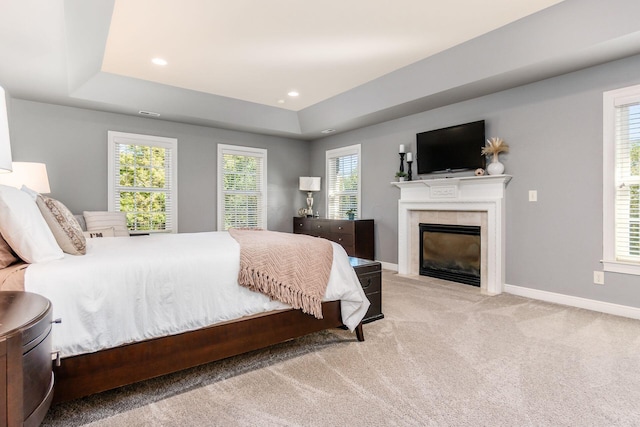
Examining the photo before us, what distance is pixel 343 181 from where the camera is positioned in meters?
6.27

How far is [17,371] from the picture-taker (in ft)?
3.16

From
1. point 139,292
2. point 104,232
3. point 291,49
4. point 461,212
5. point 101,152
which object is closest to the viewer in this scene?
point 139,292

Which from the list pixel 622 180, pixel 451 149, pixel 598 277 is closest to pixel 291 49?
pixel 451 149

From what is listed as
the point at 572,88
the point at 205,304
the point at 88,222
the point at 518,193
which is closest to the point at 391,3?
the point at 572,88

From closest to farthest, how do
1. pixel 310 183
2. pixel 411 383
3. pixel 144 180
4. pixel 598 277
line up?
pixel 411 383
pixel 598 277
pixel 144 180
pixel 310 183

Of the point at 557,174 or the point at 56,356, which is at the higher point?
the point at 557,174

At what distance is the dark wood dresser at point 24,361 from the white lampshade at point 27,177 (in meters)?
2.98

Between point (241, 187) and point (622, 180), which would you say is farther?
point (241, 187)

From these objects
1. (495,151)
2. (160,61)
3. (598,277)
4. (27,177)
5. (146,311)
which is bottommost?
(598,277)

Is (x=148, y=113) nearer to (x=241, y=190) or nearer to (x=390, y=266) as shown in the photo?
(x=241, y=190)

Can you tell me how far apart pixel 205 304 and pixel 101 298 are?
0.50 metres

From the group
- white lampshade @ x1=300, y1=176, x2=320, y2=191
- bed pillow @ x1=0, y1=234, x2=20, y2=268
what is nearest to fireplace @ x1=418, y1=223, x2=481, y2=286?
white lampshade @ x1=300, y1=176, x2=320, y2=191

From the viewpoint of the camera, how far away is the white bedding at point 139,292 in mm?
1505

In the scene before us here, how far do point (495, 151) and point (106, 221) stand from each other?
4.83 metres
